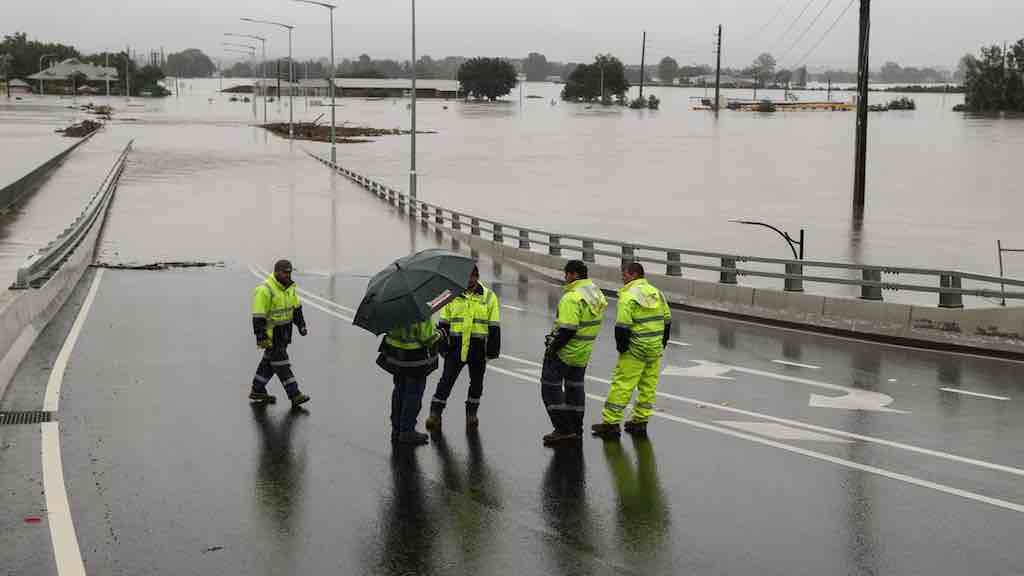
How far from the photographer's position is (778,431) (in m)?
12.9

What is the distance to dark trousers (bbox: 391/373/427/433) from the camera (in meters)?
11.9

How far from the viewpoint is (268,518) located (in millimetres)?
9812

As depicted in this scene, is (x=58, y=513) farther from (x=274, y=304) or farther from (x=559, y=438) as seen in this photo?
(x=559, y=438)

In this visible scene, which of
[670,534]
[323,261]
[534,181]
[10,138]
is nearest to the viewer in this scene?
[670,534]

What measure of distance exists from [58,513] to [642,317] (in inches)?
213

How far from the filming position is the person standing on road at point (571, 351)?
11.7 m

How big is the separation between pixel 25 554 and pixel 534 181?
270ft

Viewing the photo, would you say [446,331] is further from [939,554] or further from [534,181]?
[534,181]

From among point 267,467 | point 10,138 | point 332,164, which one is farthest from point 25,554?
point 10,138

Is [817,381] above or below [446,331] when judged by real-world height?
below

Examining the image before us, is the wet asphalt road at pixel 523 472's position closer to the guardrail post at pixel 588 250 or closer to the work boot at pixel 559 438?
the work boot at pixel 559 438

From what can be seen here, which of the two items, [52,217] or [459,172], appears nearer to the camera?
[52,217]

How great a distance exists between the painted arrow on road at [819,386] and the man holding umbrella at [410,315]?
490 cm

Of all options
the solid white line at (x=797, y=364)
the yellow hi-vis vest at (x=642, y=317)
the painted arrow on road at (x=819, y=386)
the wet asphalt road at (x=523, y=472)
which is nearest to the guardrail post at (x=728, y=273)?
the wet asphalt road at (x=523, y=472)
